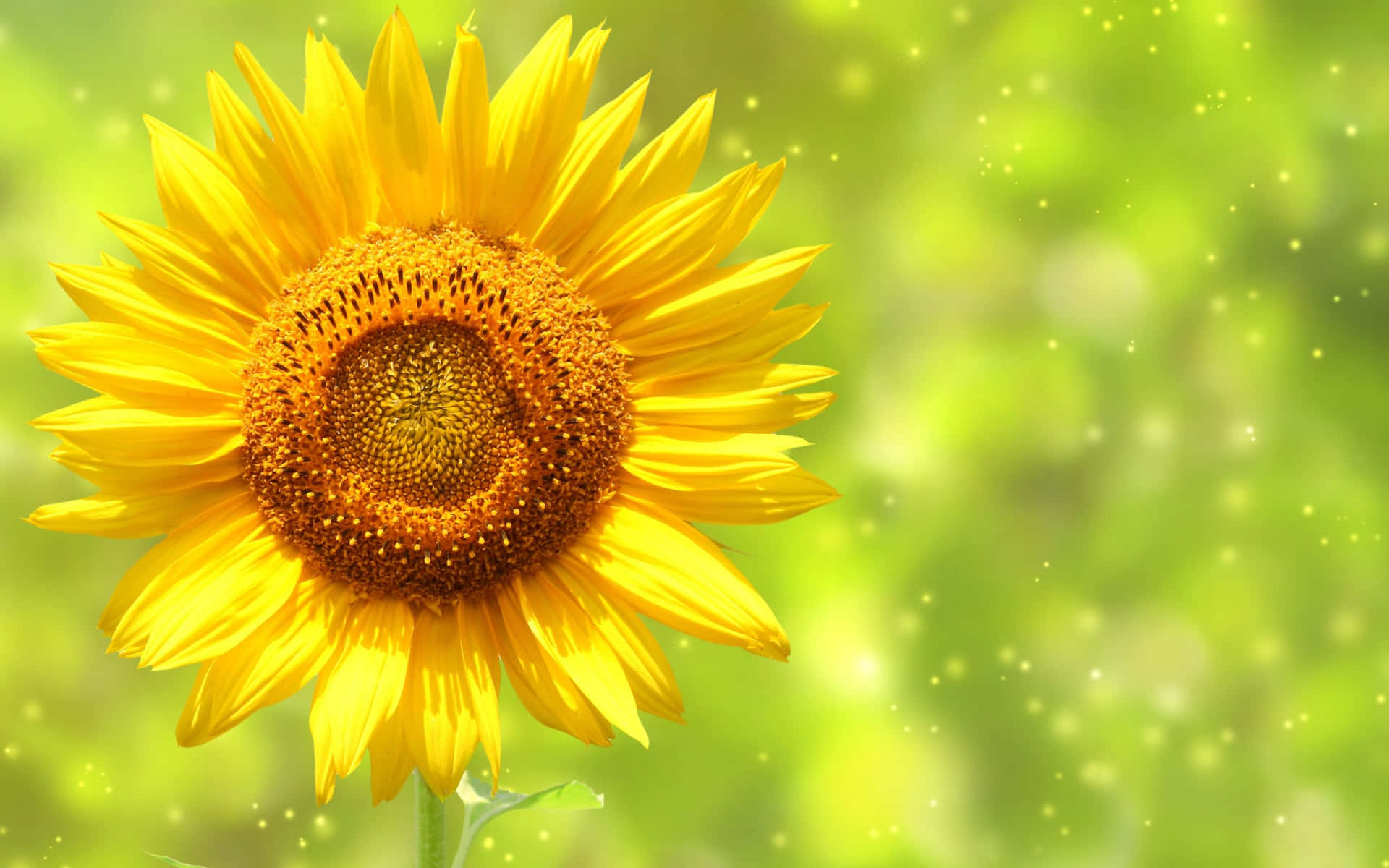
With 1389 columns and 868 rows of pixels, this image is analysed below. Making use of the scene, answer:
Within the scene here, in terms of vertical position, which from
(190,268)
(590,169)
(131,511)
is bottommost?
(131,511)

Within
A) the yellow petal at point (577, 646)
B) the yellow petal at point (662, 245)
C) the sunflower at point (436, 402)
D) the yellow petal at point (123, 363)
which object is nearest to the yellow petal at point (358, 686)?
the sunflower at point (436, 402)

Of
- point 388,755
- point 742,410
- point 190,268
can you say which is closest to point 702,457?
point 742,410

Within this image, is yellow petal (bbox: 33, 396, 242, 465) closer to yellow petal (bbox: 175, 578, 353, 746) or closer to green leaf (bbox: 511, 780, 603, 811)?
yellow petal (bbox: 175, 578, 353, 746)

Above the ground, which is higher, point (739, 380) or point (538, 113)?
point (538, 113)

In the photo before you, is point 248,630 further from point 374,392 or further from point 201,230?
point 201,230

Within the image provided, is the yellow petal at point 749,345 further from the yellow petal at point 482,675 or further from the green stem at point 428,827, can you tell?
the green stem at point 428,827

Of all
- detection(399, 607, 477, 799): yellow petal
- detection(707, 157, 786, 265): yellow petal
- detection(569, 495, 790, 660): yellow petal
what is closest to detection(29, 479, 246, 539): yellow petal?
detection(399, 607, 477, 799): yellow petal

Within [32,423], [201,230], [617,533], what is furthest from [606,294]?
[32,423]

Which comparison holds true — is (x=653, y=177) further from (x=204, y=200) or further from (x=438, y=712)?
(x=438, y=712)
